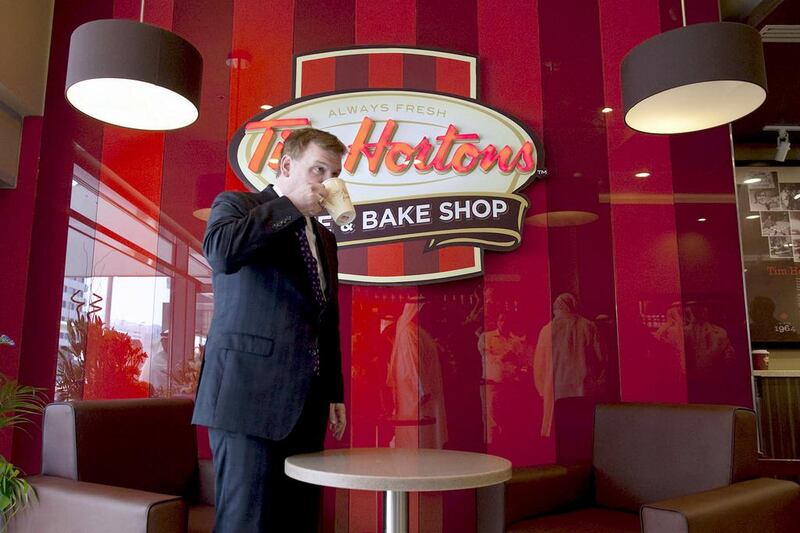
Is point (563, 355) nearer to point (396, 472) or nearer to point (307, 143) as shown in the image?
point (396, 472)

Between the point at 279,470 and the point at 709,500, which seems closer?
the point at 279,470

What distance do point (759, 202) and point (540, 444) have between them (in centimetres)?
292

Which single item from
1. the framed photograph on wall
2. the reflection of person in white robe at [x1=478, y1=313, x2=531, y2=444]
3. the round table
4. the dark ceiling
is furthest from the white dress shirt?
the framed photograph on wall

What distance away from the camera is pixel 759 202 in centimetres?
467

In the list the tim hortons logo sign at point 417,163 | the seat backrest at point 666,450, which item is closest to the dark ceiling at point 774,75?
the tim hortons logo sign at point 417,163

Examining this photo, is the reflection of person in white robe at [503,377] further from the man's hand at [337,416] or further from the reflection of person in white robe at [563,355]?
the man's hand at [337,416]

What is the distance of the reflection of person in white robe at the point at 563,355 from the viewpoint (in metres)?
3.15

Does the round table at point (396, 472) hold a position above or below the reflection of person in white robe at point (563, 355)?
below

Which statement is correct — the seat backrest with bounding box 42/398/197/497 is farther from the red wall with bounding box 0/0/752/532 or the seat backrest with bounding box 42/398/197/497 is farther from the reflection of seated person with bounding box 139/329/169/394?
the red wall with bounding box 0/0/752/532

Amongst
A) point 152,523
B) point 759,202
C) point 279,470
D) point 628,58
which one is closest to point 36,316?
point 152,523

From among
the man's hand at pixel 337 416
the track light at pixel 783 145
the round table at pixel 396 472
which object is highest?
the track light at pixel 783 145

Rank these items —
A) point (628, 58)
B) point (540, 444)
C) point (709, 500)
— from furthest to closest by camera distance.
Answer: point (540, 444)
point (628, 58)
point (709, 500)

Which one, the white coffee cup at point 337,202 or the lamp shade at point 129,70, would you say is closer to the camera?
the white coffee cup at point 337,202

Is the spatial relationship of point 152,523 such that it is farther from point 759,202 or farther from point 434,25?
point 759,202
